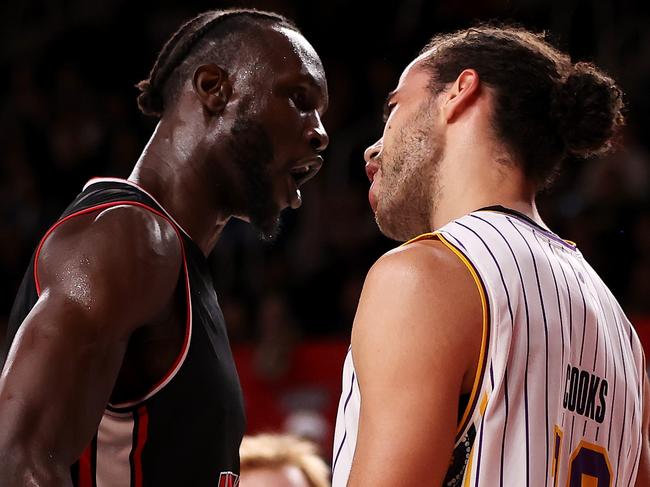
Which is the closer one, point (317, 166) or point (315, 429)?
point (317, 166)

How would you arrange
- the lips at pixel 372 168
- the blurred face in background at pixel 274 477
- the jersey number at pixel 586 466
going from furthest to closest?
the blurred face in background at pixel 274 477, the lips at pixel 372 168, the jersey number at pixel 586 466

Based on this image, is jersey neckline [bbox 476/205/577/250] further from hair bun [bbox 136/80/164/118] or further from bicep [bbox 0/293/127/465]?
hair bun [bbox 136/80/164/118]

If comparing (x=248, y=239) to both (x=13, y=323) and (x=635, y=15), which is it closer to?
(x=635, y=15)

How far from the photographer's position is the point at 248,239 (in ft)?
22.7

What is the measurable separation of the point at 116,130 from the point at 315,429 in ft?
11.0

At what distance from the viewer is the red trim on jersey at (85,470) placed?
2150 millimetres

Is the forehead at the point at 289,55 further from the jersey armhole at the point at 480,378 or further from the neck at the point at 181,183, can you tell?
the jersey armhole at the point at 480,378

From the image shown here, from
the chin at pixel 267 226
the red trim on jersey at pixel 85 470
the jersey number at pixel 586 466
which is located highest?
the chin at pixel 267 226

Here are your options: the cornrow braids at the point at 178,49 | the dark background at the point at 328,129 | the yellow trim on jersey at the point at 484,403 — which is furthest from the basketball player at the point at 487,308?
the dark background at the point at 328,129

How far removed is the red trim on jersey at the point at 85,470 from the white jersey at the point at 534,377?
591 millimetres

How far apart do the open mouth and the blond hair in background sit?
0.90 meters

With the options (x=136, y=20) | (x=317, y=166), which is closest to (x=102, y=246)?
(x=317, y=166)

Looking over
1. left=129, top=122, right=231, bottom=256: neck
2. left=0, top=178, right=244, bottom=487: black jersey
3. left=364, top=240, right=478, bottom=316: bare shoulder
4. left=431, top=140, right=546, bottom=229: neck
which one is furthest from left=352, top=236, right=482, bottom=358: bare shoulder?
left=129, top=122, right=231, bottom=256: neck

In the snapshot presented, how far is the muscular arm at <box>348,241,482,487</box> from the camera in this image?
1.64 m
